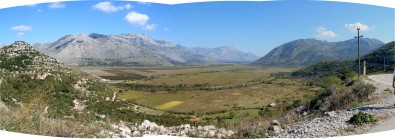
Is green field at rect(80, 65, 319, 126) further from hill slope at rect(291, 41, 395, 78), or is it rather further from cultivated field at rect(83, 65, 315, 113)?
hill slope at rect(291, 41, 395, 78)

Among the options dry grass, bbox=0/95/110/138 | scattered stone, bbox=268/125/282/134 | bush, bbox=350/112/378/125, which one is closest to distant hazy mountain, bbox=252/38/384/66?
bush, bbox=350/112/378/125

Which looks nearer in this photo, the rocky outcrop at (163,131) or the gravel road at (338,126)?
the rocky outcrop at (163,131)

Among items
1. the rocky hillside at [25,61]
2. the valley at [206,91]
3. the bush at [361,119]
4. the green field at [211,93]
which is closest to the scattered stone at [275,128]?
the green field at [211,93]

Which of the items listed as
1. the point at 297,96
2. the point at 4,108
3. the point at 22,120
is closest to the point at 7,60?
the point at 4,108

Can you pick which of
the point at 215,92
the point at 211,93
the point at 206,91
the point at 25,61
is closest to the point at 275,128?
the point at 215,92

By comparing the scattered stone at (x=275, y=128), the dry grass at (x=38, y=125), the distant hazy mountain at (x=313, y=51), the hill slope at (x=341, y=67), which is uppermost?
the distant hazy mountain at (x=313, y=51)

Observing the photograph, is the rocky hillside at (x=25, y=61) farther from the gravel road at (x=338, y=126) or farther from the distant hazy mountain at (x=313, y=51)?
the distant hazy mountain at (x=313, y=51)
